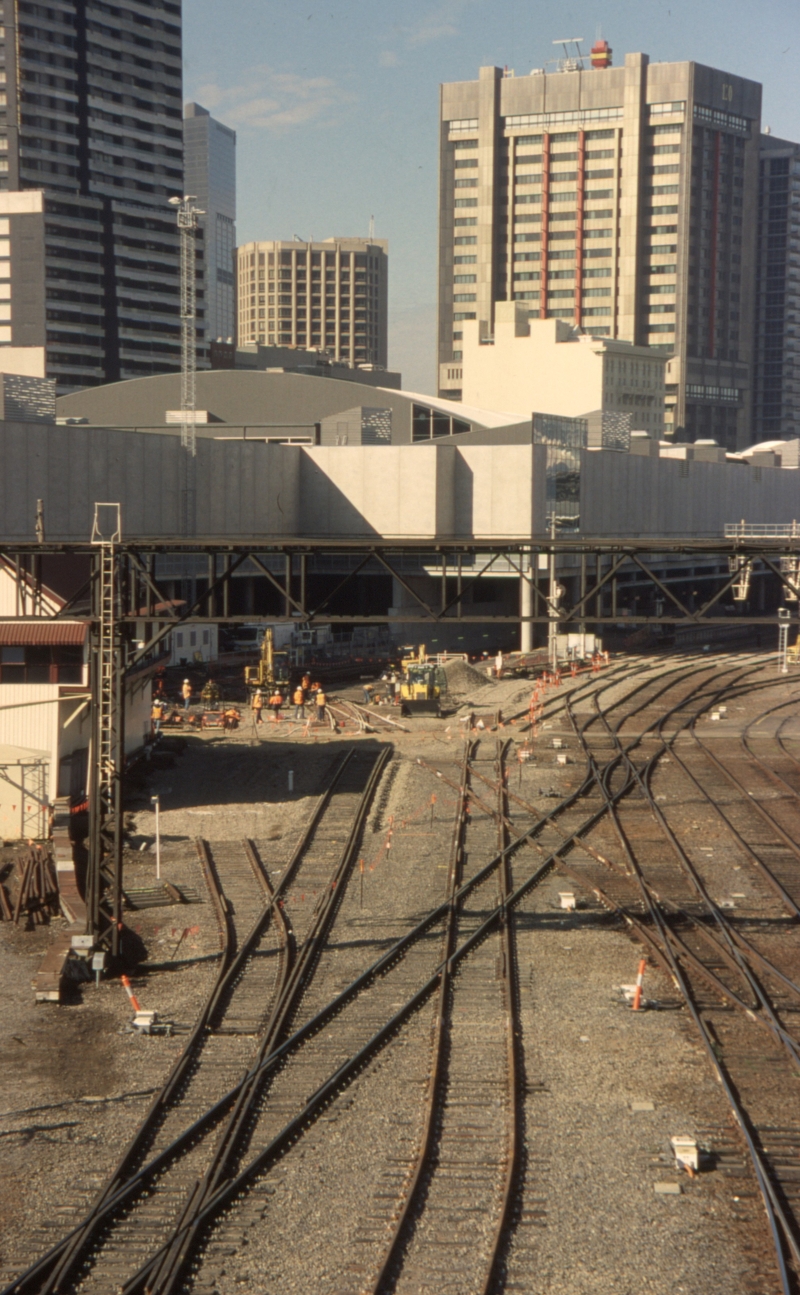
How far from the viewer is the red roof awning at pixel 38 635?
27.5m

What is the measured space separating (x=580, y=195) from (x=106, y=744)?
148722 millimetres

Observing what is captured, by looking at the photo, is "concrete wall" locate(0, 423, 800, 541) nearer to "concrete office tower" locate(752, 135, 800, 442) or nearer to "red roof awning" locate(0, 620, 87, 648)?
"red roof awning" locate(0, 620, 87, 648)

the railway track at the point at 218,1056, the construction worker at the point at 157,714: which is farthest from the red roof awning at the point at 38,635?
the construction worker at the point at 157,714

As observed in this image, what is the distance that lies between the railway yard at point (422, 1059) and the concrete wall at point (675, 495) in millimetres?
40619

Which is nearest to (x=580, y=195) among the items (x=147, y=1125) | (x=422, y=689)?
(x=422, y=689)

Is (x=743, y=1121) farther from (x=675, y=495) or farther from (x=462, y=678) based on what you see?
(x=675, y=495)

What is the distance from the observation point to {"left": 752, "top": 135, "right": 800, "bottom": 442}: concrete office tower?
194m

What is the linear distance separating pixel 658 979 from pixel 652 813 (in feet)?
36.1

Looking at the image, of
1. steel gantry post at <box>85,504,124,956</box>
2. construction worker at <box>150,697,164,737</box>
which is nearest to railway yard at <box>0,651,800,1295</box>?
steel gantry post at <box>85,504,124,956</box>

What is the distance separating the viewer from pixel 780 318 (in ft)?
645

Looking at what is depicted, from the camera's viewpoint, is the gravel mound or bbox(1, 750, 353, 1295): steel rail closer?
bbox(1, 750, 353, 1295): steel rail

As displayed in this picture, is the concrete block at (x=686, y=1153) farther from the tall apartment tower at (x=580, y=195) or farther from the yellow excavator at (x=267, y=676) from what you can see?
the tall apartment tower at (x=580, y=195)

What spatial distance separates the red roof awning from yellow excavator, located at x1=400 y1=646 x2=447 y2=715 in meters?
17.8

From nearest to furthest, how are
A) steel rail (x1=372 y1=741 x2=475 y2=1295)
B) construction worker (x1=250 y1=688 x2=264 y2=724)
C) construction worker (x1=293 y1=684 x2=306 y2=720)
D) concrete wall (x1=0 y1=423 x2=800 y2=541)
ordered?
steel rail (x1=372 y1=741 x2=475 y2=1295) → construction worker (x1=250 y1=688 x2=264 y2=724) → construction worker (x1=293 y1=684 x2=306 y2=720) → concrete wall (x1=0 y1=423 x2=800 y2=541)
